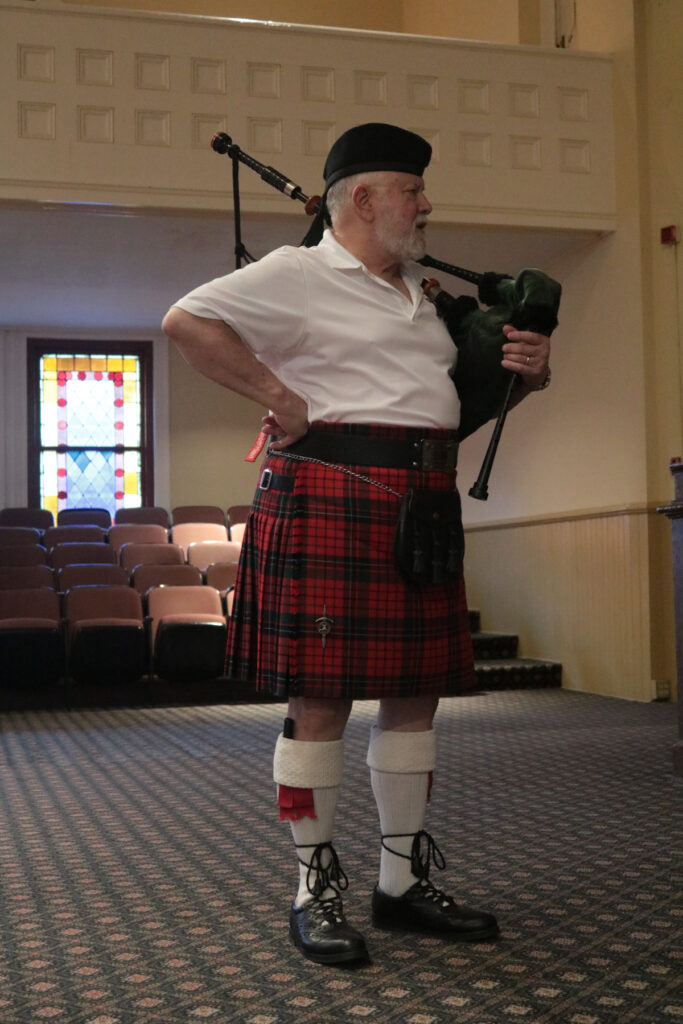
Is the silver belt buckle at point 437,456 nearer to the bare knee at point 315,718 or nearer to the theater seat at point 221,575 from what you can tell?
the bare knee at point 315,718

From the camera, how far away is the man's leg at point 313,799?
2.01m

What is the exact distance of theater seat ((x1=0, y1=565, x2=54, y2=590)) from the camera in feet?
23.7

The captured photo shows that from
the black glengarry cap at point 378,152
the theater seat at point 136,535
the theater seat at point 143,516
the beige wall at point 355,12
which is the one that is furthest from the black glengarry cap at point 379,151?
the theater seat at point 143,516

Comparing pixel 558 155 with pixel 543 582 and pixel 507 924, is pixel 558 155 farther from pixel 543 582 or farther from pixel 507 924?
pixel 507 924

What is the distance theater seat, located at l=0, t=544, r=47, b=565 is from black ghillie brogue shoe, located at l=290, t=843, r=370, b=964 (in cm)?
604

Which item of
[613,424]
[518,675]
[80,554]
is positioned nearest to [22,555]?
[80,554]

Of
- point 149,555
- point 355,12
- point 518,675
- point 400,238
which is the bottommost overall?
point 518,675

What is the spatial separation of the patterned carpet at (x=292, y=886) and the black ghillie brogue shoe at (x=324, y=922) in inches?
1.4

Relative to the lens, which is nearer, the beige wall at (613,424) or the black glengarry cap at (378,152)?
the black glengarry cap at (378,152)

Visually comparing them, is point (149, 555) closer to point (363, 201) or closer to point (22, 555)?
point (22, 555)

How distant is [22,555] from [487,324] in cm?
614

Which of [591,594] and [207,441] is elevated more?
[207,441]

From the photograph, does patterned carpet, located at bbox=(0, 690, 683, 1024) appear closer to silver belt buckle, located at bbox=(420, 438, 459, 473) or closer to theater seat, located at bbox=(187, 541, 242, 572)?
silver belt buckle, located at bbox=(420, 438, 459, 473)

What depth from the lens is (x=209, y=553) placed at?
805cm
